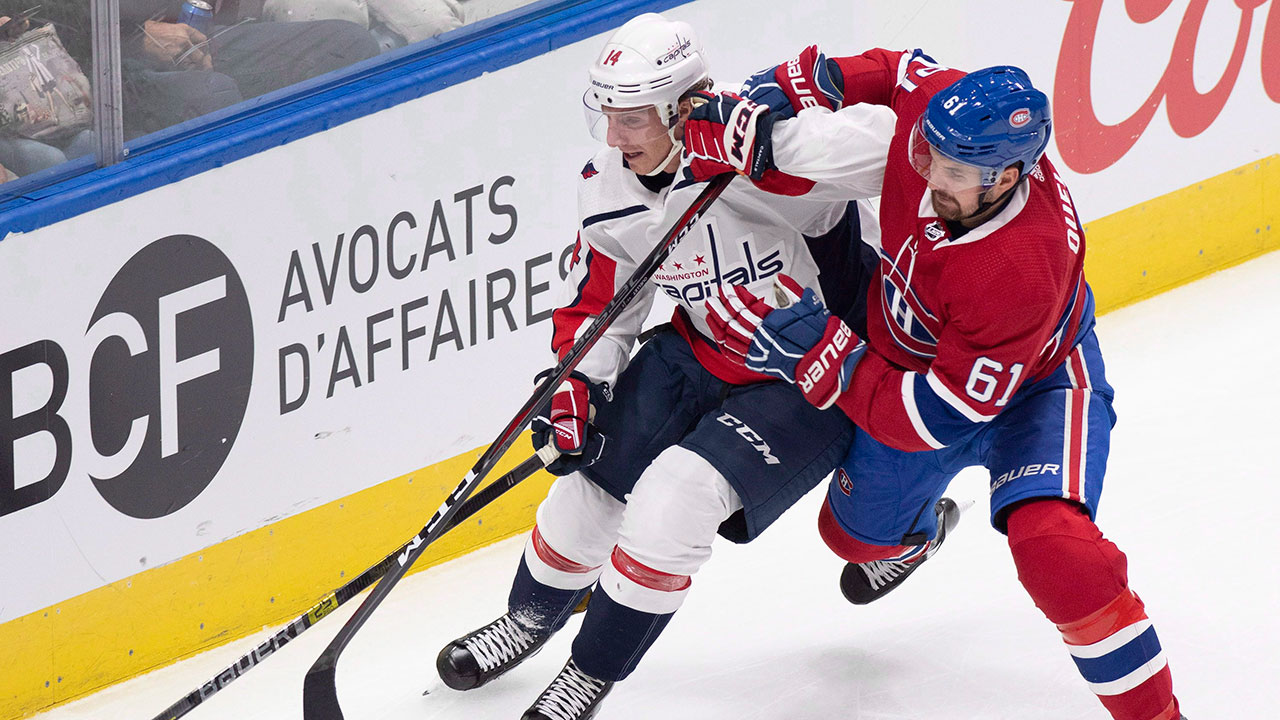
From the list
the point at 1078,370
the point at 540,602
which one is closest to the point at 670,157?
the point at 1078,370

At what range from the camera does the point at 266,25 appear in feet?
10.8

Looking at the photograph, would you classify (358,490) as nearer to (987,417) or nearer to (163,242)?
(163,242)

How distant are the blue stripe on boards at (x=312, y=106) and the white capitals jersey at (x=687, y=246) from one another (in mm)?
774

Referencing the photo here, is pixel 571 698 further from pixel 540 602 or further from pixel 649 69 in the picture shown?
pixel 649 69

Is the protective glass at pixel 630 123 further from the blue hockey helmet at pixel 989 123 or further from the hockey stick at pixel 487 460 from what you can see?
the blue hockey helmet at pixel 989 123

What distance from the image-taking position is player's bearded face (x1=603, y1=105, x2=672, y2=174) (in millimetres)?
2514

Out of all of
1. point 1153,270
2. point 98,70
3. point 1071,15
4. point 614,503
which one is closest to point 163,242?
point 98,70

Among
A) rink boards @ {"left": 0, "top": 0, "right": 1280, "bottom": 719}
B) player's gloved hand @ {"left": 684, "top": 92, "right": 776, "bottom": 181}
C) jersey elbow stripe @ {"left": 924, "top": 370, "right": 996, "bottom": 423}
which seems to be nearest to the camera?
jersey elbow stripe @ {"left": 924, "top": 370, "right": 996, "bottom": 423}

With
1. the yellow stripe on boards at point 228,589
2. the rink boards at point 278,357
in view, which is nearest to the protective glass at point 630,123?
the rink boards at point 278,357

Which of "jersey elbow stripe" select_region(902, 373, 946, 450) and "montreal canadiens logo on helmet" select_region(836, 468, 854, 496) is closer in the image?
"jersey elbow stripe" select_region(902, 373, 946, 450)

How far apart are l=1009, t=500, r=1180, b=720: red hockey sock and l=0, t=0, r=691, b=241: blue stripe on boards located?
1671 mm

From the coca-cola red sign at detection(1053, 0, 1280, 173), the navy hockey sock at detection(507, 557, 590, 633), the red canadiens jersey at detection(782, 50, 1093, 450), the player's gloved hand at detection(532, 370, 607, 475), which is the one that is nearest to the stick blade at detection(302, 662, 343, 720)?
the navy hockey sock at detection(507, 557, 590, 633)

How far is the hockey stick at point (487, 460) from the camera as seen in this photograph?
102 inches

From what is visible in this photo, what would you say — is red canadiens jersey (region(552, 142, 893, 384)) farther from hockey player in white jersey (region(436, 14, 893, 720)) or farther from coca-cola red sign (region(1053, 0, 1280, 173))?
coca-cola red sign (region(1053, 0, 1280, 173))
